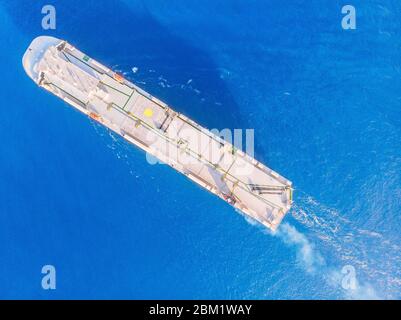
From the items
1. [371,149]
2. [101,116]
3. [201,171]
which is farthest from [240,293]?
[101,116]

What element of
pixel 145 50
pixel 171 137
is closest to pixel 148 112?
pixel 171 137

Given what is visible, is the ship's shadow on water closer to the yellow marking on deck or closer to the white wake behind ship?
the white wake behind ship

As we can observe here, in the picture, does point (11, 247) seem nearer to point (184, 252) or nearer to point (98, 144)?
point (98, 144)

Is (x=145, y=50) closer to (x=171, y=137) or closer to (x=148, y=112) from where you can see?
(x=148, y=112)

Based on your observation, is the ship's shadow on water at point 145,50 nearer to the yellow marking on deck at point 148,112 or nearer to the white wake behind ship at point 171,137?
the white wake behind ship at point 171,137

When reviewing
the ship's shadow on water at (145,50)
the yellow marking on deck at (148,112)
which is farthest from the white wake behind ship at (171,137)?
the ship's shadow on water at (145,50)

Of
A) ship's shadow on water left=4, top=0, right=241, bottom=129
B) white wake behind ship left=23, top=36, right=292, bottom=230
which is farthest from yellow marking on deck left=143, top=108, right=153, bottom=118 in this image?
ship's shadow on water left=4, top=0, right=241, bottom=129
